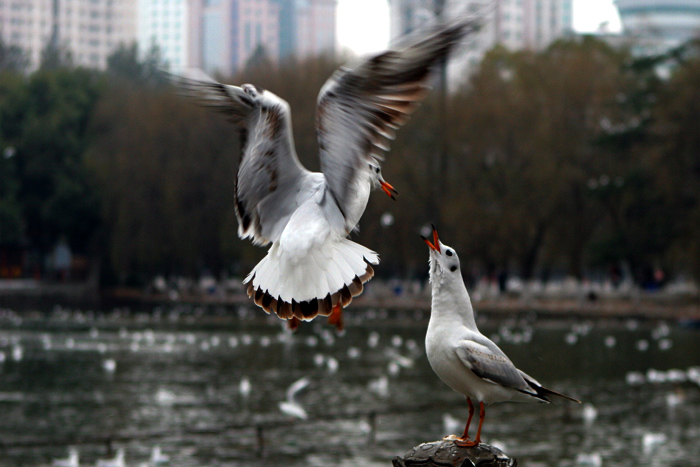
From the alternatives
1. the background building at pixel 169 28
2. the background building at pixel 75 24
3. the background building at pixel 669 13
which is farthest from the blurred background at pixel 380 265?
the background building at pixel 669 13

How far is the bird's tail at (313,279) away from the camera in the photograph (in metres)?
4.65

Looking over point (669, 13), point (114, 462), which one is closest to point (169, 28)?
point (669, 13)

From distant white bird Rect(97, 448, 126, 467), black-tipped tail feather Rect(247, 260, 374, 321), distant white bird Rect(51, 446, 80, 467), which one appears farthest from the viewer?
distant white bird Rect(51, 446, 80, 467)

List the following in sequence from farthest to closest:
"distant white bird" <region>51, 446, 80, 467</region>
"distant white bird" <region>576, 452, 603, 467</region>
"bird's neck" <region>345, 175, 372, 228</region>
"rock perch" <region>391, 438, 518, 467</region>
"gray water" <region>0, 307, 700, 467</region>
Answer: "gray water" <region>0, 307, 700, 467</region> < "distant white bird" <region>576, 452, 603, 467</region> < "distant white bird" <region>51, 446, 80, 467</region> < "bird's neck" <region>345, 175, 372, 228</region> < "rock perch" <region>391, 438, 518, 467</region>

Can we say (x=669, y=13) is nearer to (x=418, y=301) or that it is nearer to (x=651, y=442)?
(x=418, y=301)

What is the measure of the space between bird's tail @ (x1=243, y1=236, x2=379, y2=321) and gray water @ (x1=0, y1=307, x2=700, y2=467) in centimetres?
800

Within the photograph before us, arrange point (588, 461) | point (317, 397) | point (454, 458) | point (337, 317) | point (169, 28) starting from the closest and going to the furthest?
point (454, 458) → point (337, 317) → point (588, 461) → point (317, 397) → point (169, 28)

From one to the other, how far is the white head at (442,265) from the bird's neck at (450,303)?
0.04 feet

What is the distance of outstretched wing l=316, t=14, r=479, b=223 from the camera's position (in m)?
4.40

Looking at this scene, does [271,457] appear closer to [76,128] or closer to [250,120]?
[250,120]

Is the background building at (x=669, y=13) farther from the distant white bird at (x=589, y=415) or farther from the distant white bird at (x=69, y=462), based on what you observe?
the distant white bird at (x=69, y=462)

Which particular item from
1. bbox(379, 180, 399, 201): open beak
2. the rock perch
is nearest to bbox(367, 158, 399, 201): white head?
bbox(379, 180, 399, 201): open beak

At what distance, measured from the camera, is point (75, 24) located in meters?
161

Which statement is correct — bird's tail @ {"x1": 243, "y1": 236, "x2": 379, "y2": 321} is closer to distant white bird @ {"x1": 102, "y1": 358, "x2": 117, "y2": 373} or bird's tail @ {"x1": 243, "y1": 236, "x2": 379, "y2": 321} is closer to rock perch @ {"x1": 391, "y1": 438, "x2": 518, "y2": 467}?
rock perch @ {"x1": 391, "y1": 438, "x2": 518, "y2": 467}
